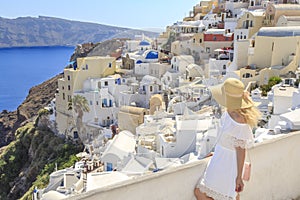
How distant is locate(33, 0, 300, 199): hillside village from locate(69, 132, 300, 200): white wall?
5015mm

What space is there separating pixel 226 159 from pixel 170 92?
19.4m

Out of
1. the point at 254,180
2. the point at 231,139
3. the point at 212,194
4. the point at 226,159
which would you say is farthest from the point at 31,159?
the point at 231,139

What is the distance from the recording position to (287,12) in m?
24.7

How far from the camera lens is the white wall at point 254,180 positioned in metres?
3.38

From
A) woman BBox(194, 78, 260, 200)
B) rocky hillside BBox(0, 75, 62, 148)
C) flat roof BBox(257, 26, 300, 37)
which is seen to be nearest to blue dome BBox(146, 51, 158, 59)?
flat roof BBox(257, 26, 300, 37)

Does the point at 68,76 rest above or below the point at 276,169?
below

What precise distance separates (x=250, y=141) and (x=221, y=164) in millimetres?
315

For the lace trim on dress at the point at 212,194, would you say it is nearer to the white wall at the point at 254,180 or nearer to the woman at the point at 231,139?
the woman at the point at 231,139

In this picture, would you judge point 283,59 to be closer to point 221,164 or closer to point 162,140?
point 162,140

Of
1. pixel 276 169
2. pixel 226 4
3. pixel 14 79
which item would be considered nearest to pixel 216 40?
pixel 226 4

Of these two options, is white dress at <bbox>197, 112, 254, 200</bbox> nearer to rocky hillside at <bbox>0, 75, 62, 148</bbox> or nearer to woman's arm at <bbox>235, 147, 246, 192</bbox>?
woman's arm at <bbox>235, 147, 246, 192</bbox>

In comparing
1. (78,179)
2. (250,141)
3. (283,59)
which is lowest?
(78,179)

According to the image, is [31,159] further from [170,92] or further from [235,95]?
[235,95]

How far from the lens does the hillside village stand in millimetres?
13227
